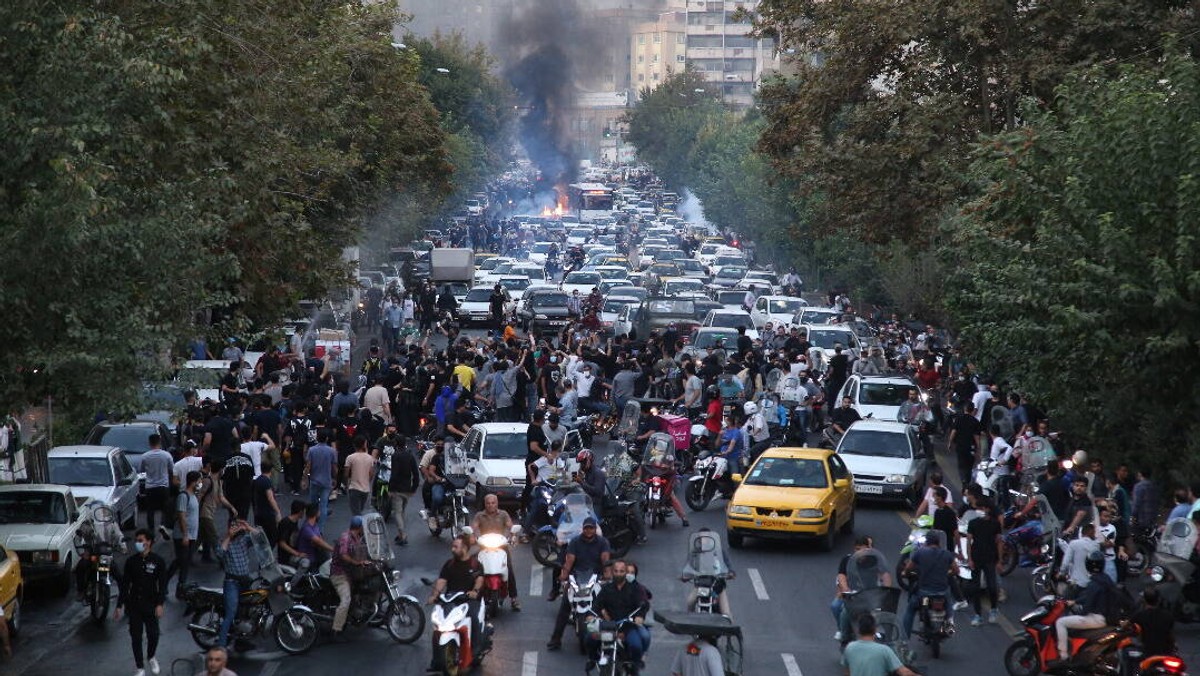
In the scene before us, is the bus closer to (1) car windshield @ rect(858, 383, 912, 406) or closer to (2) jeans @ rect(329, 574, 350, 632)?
(1) car windshield @ rect(858, 383, 912, 406)

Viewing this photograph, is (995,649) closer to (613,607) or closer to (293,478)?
(613,607)

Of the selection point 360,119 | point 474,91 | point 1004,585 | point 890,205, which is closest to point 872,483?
point 1004,585

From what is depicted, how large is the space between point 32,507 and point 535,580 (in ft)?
20.1

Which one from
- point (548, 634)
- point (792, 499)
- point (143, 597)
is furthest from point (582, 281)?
point (143, 597)

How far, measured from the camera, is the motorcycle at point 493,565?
1805cm

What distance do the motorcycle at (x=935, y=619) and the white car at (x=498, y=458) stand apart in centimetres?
797

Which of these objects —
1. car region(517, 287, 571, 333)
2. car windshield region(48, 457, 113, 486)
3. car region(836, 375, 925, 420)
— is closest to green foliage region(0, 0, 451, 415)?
car windshield region(48, 457, 113, 486)

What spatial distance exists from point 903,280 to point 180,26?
95.4ft

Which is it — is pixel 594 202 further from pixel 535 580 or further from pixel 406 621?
pixel 406 621

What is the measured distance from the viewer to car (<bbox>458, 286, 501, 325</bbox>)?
53406 mm

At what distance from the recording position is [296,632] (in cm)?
1731

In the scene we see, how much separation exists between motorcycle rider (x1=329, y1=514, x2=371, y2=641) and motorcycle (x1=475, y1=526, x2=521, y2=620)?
1.21 meters

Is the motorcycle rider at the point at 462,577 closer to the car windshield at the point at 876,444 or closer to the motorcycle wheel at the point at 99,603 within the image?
the motorcycle wheel at the point at 99,603

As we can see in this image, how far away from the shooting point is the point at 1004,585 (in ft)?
69.8
